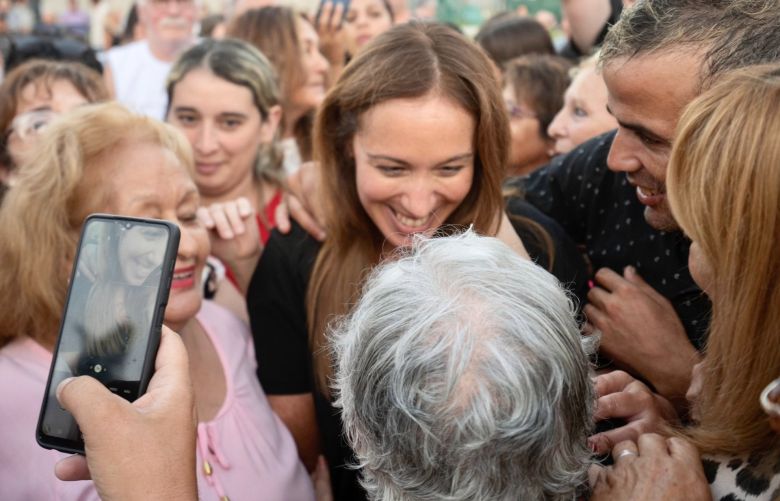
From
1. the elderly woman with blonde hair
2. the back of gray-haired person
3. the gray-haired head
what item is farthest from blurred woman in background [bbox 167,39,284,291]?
the back of gray-haired person

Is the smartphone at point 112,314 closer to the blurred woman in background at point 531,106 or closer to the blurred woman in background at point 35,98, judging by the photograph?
the blurred woman in background at point 35,98

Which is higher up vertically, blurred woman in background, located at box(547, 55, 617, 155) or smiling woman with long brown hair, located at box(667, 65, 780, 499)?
smiling woman with long brown hair, located at box(667, 65, 780, 499)

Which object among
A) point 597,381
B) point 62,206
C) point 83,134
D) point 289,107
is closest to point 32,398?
point 62,206

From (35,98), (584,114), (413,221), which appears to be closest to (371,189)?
(413,221)

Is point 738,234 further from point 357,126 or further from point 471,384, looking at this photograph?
point 357,126

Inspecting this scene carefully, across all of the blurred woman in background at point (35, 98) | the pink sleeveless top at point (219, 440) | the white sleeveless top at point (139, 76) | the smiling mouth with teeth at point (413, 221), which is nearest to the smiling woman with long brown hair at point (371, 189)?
the smiling mouth with teeth at point (413, 221)

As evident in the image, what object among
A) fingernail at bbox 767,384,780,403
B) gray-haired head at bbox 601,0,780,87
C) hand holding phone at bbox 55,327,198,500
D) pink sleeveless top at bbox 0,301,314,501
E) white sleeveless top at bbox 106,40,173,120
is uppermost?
gray-haired head at bbox 601,0,780,87

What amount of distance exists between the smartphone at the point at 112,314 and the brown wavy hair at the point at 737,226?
39.5 inches

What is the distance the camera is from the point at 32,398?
210cm

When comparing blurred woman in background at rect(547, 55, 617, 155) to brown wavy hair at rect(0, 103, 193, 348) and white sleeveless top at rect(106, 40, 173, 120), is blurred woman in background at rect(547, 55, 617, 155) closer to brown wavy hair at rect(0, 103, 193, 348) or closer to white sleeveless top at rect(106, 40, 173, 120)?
brown wavy hair at rect(0, 103, 193, 348)

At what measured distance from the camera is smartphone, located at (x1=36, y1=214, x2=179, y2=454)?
5.51ft

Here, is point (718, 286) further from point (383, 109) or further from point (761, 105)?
point (383, 109)

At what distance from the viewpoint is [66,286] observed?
225 centimetres

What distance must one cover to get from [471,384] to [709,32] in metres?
1.17
